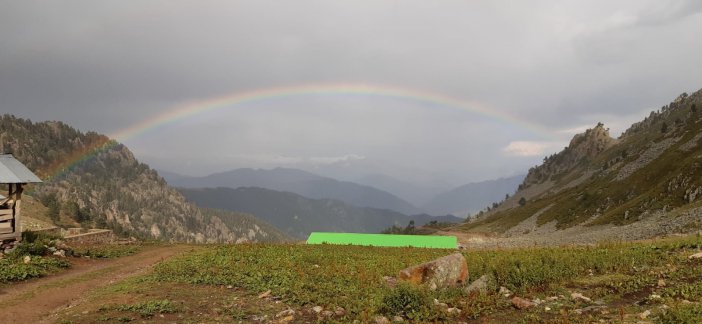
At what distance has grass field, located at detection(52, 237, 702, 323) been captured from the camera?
13.6 metres

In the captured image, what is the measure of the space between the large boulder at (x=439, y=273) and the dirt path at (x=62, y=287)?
14.2 meters

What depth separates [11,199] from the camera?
29516 mm

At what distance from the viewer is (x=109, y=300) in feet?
Answer: 59.2

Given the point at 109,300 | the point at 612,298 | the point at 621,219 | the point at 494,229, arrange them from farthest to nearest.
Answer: the point at 494,229 < the point at 621,219 < the point at 109,300 < the point at 612,298

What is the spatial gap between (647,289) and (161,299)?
1831cm

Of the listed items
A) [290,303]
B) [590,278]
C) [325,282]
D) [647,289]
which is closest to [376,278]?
[325,282]

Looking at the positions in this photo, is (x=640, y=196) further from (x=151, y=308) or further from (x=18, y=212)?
(x=18, y=212)

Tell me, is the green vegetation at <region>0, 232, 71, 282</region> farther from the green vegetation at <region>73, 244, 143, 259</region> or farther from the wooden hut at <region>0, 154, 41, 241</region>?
the green vegetation at <region>73, 244, 143, 259</region>

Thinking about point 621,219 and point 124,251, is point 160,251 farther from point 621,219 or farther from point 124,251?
point 621,219

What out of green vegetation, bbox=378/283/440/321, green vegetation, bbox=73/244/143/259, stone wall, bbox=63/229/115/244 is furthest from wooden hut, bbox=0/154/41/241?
green vegetation, bbox=378/283/440/321

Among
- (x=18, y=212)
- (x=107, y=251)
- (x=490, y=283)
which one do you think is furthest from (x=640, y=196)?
(x=18, y=212)

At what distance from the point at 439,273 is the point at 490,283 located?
6.92 feet

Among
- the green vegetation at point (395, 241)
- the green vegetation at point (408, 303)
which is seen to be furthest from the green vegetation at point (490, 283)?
the green vegetation at point (395, 241)

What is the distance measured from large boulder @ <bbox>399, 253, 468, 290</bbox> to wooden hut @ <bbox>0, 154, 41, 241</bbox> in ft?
88.4
